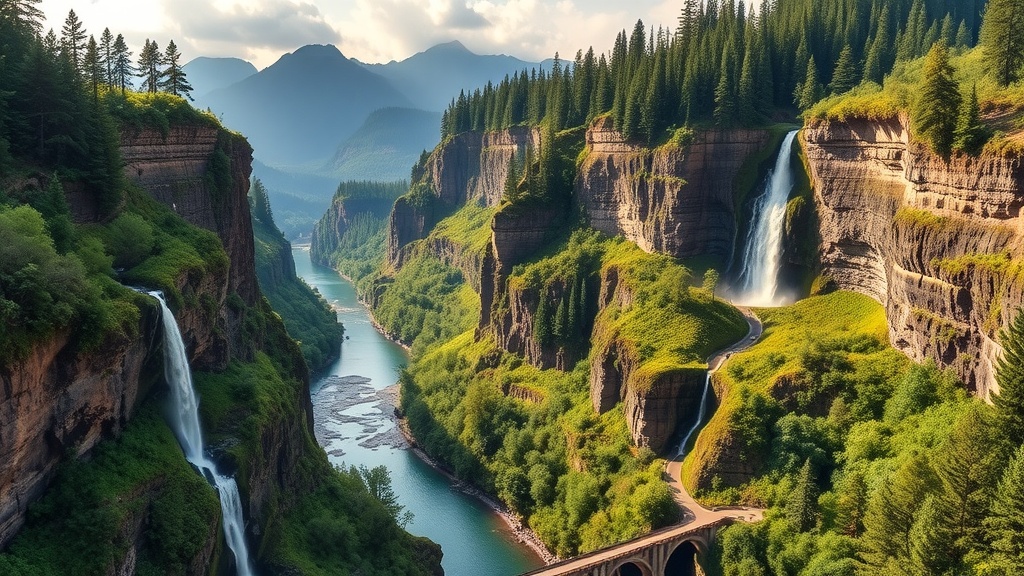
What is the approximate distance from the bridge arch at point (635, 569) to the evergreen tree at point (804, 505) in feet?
34.6

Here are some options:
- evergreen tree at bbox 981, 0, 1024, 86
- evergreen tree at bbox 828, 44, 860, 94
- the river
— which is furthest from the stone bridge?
evergreen tree at bbox 828, 44, 860, 94

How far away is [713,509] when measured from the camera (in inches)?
2286

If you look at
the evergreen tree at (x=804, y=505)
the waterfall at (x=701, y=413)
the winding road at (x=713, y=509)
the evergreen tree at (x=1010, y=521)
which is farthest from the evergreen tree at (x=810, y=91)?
the evergreen tree at (x=1010, y=521)

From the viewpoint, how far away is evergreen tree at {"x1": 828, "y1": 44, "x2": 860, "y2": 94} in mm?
99312

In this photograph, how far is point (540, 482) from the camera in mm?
71250

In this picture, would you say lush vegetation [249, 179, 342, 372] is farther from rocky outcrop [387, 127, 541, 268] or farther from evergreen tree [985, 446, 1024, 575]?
evergreen tree [985, 446, 1024, 575]

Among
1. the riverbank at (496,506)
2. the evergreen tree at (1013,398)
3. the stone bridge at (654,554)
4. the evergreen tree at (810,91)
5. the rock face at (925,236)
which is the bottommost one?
the riverbank at (496,506)

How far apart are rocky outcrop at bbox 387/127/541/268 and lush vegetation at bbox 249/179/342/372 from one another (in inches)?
1198

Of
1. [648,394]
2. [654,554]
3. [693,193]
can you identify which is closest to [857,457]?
[654,554]

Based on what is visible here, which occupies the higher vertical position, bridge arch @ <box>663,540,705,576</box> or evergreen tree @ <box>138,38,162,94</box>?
evergreen tree @ <box>138,38,162,94</box>

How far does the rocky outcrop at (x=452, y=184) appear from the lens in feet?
517

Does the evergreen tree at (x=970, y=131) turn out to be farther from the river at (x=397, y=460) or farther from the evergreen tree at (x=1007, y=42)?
the river at (x=397, y=460)

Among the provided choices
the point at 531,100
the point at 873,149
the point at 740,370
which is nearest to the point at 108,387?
the point at 740,370

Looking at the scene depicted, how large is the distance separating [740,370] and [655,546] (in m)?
18.6
